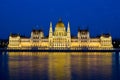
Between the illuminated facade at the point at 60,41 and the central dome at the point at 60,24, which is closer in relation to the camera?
the illuminated facade at the point at 60,41

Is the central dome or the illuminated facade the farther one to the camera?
the central dome

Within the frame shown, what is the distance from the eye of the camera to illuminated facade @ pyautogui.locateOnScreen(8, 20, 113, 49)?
125500 millimetres

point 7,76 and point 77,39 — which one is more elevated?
point 77,39

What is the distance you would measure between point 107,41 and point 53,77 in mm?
98068

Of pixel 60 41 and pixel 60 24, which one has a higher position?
pixel 60 24

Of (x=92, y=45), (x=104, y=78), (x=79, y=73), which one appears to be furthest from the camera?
(x=92, y=45)

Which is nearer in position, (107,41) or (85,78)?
(85,78)

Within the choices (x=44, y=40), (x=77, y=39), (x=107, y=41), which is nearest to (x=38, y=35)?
(x=44, y=40)

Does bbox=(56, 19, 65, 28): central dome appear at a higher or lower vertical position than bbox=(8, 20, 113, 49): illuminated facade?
higher

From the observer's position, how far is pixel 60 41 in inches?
4956

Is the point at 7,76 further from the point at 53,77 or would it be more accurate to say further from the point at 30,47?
the point at 30,47

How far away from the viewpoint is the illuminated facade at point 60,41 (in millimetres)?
125500

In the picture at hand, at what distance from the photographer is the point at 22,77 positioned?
3041cm

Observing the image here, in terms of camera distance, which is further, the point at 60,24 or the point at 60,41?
the point at 60,24
